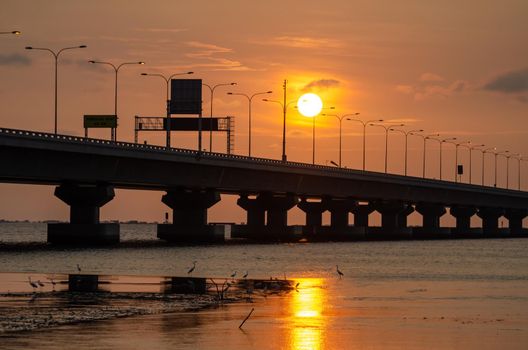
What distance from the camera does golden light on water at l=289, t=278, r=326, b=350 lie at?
34.4 meters

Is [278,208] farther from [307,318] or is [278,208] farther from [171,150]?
[307,318]

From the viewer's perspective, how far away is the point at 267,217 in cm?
19038

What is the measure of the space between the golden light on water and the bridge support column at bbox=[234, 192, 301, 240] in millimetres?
121220

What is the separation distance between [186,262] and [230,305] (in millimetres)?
45623

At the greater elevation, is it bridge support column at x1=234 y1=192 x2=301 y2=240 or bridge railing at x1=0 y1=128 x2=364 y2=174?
bridge railing at x1=0 y1=128 x2=364 y2=174

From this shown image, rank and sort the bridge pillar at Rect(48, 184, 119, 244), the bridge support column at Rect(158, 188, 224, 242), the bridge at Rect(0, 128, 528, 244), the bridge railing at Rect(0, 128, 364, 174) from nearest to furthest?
the bridge railing at Rect(0, 128, 364, 174)
the bridge at Rect(0, 128, 528, 244)
the bridge pillar at Rect(48, 184, 119, 244)
the bridge support column at Rect(158, 188, 224, 242)

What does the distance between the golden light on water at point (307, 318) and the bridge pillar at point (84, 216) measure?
72.4 meters

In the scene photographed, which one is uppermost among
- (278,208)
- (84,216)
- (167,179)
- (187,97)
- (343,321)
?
(187,97)

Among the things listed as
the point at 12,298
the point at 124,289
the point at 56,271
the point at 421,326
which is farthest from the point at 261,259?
the point at 421,326

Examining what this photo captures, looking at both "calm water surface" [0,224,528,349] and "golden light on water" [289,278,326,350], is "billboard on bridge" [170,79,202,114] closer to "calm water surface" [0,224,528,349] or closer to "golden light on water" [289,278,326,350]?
"calm water surface" [0,224,528,349]

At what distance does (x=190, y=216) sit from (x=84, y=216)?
25.2 meters

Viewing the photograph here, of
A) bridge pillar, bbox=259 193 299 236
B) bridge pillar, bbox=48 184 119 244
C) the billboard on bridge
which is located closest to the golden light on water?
bridge pillar, bbox=48 184 119 244

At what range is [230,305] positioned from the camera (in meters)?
46.9

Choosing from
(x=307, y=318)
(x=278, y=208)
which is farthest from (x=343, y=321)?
(x=278, y=208)
